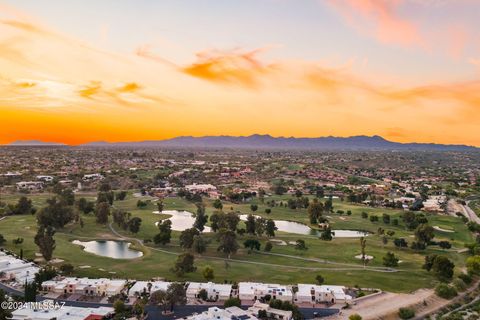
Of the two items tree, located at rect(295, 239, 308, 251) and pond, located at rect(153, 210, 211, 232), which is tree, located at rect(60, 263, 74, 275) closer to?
pond, located at rect(153, 210, 211, 232)

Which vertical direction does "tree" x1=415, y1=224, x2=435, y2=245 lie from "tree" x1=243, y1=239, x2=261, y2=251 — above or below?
above

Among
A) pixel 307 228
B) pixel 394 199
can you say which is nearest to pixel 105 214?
pixel 307 228

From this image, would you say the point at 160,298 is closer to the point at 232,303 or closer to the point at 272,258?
the point at 232,303

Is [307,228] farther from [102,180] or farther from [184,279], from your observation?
[102,180]

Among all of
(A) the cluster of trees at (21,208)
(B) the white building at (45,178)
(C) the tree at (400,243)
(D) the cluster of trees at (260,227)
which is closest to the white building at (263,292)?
(D) the cluster of trees at (260,227)

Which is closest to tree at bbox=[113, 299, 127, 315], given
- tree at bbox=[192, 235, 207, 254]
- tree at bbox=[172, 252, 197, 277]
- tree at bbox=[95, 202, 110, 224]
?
tree at bbox=[172, 252, 197, 277]

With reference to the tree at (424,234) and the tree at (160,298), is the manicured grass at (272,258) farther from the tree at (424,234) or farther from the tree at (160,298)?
the tree at (160,298)
